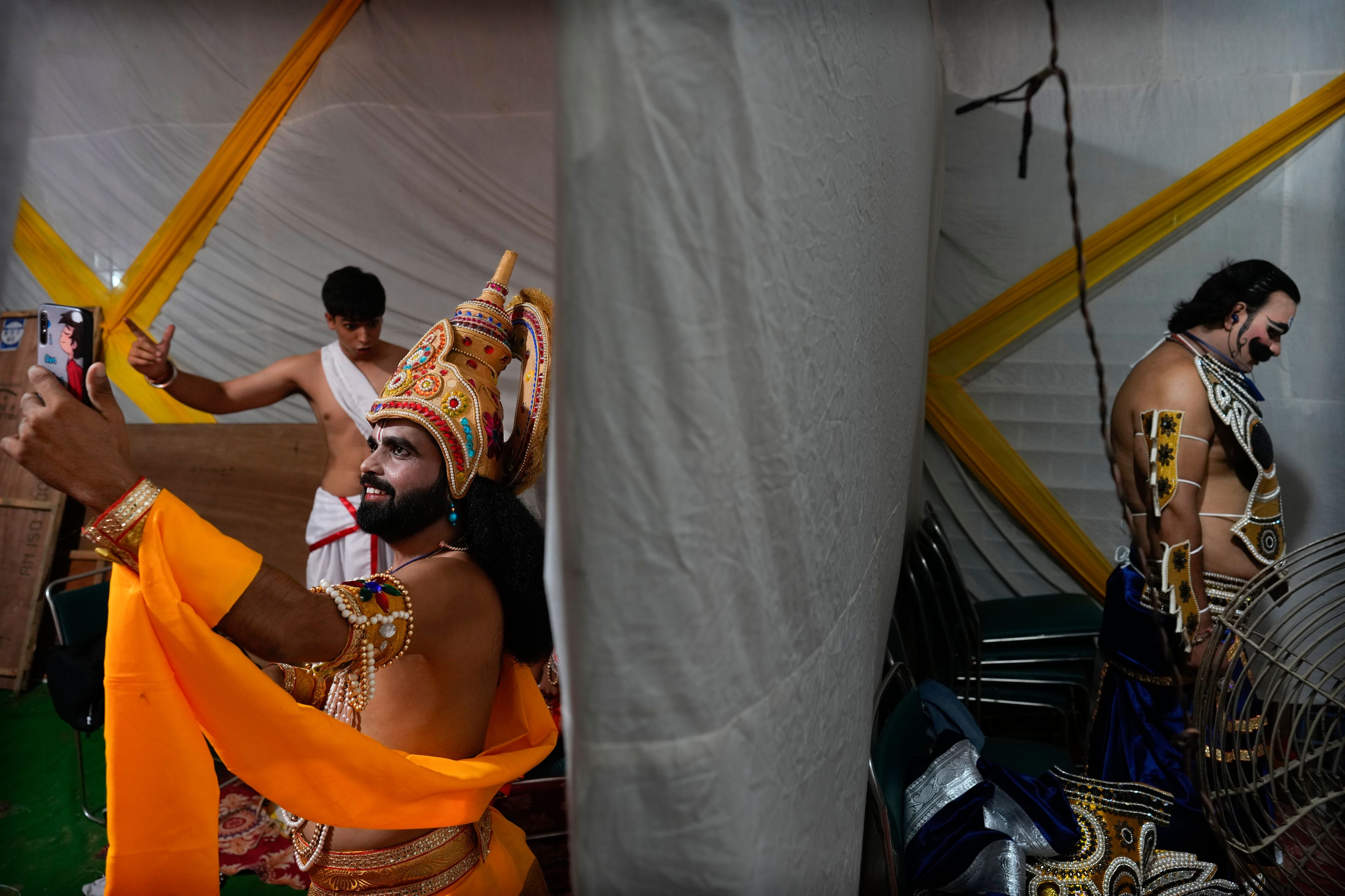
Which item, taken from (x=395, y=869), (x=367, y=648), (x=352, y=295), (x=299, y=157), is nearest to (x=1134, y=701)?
(x=395, y=869)

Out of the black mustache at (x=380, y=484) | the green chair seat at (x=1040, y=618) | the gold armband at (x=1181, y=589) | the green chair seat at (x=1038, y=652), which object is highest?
the black mustache at (x=380, y=484)

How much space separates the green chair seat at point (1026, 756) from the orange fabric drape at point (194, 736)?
1.47 metres

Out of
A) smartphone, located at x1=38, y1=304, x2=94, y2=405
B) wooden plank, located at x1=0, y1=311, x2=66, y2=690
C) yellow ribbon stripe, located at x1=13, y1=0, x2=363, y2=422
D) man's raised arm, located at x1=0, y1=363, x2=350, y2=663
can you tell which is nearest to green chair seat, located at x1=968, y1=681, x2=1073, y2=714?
man's raised arm, located at x1=0, y1=363, x2=350, y2=663

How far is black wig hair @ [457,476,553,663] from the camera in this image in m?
1.41

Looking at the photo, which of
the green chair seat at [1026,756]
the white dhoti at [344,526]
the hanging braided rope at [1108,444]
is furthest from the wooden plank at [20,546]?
the hanging braided rope at [1108,444]

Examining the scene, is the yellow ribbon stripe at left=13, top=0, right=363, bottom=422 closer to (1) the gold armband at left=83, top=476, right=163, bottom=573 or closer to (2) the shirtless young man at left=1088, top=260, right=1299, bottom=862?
(1) the gold armband at left=83, top=476, right=163, bottom=573

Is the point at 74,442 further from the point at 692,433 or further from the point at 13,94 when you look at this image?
the point at 692,433

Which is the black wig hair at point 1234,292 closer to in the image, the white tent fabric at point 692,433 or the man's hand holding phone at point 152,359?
the white tent fabric at point 692,433

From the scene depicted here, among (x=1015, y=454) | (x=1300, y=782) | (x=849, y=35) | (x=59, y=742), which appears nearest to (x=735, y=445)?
(x=849, y=35)

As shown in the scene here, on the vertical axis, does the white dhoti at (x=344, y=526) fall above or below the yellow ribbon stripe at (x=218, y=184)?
below

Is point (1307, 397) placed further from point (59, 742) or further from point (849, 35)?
point (59, 742)

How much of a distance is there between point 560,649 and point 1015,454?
330 centimetres

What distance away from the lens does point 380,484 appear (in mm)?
1415

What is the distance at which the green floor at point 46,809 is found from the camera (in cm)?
216
